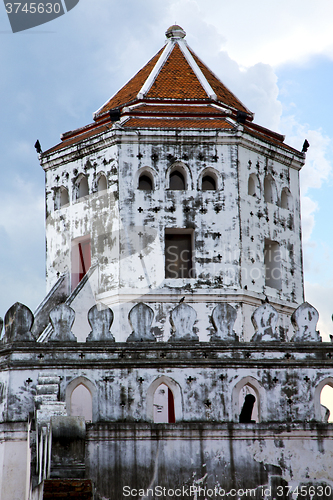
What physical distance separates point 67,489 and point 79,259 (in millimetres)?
9998

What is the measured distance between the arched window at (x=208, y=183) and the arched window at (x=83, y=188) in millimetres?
3174

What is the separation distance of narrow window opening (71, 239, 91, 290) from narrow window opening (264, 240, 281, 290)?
474cm

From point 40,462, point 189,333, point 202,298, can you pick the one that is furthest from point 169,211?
point 40,462

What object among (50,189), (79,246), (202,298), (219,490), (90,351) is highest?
(50,189)

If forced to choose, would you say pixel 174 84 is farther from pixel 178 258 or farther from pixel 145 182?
pixel 178 258

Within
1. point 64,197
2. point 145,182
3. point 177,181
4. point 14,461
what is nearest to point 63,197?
point 64,197

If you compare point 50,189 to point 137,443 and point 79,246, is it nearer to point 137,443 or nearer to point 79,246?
point 79,246

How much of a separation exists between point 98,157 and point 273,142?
479cm

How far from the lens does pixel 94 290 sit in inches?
813

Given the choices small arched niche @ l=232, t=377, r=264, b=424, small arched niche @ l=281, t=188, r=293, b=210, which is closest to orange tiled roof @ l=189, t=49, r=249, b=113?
small arched niche @ l=281, t=188, r=293, b=210

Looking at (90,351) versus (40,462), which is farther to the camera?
(90,351)

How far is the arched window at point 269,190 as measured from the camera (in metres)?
22.2

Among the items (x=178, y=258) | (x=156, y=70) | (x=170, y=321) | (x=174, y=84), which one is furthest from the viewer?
(x=156, y=70)

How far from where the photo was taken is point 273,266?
2186 cm
